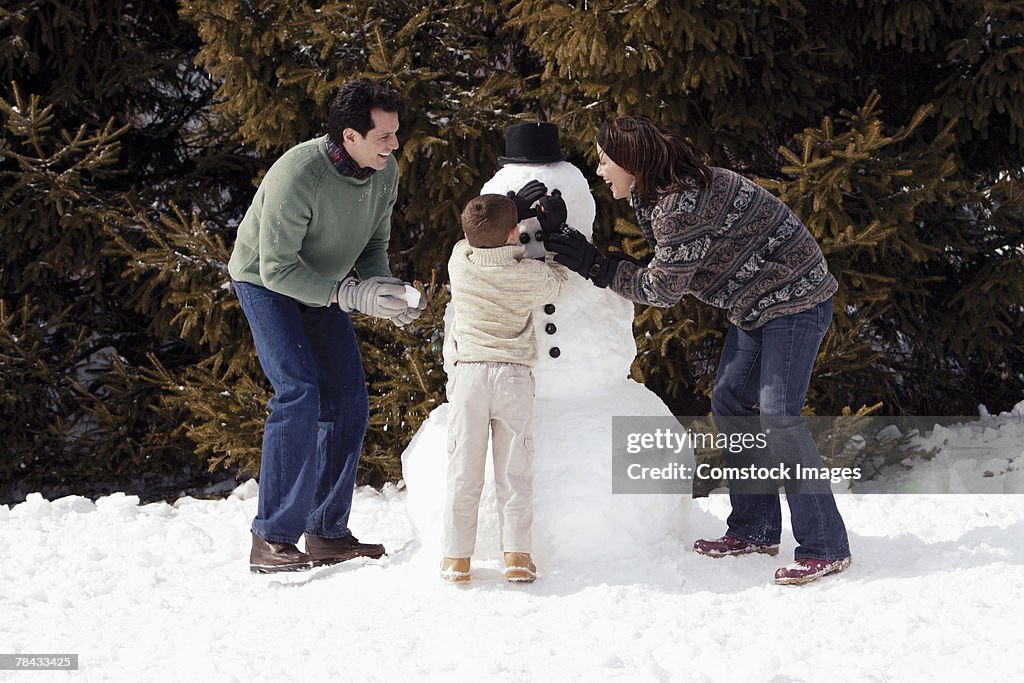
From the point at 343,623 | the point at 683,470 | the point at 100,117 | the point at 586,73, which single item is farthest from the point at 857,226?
the point at 100,117

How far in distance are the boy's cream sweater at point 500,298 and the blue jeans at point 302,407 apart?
648mm

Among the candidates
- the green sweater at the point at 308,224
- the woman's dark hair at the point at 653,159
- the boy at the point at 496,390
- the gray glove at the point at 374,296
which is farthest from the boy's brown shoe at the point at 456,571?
the woman's dark hair at the point at 653,159

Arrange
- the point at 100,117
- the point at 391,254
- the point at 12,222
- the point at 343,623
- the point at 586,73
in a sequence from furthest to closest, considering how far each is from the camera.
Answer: the point at 100,117 < the point at 12,222 < the point at 391,254 < the point at 586,73 < the point at 343,623

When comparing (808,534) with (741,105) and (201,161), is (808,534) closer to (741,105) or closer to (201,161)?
(741,105)

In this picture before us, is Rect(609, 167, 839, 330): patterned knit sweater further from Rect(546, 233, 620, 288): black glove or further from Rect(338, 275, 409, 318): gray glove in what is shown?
Rect(338, 275, 409, 318): gray glove

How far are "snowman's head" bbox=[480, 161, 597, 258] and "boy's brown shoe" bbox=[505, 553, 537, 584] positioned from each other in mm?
1066

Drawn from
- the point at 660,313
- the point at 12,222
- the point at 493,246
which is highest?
the point at 12,222

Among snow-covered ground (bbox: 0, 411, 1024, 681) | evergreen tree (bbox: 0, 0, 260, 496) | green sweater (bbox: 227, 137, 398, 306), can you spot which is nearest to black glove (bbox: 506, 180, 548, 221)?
green sweater (bbox: 227, 137, 398, 306)

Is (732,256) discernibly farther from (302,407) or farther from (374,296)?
(302,407)

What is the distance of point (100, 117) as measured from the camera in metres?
7.01

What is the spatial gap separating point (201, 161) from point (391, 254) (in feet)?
5.57

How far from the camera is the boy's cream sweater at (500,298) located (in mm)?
3705

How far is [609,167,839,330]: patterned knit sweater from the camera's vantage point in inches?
144

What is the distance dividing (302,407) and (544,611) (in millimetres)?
1201
